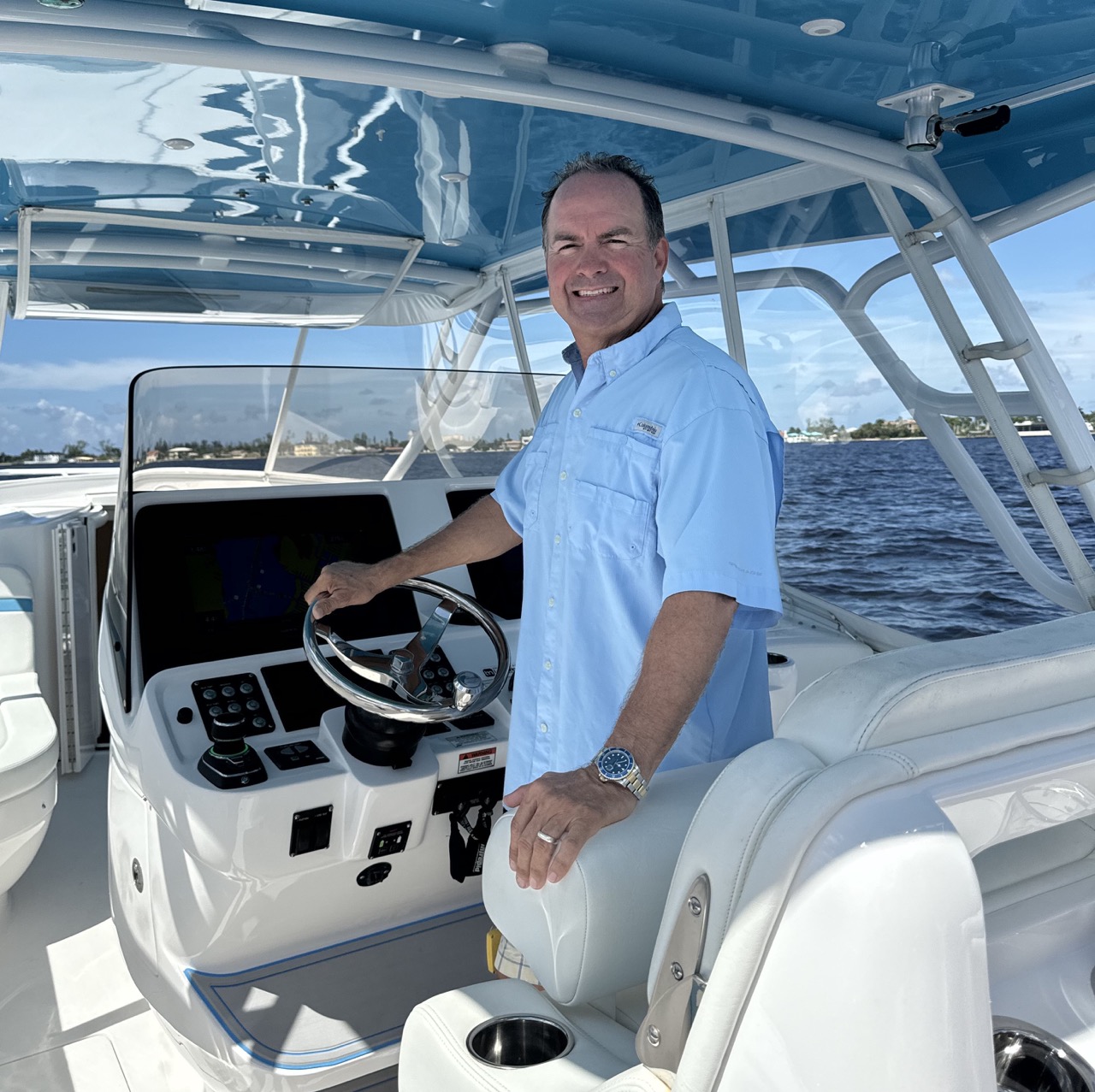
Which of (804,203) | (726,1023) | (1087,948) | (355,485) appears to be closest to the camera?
(726,1023)

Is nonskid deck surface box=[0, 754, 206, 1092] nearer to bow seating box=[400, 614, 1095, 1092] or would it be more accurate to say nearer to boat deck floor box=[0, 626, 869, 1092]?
boat deck floor box=[0, 626, 869, 1092]

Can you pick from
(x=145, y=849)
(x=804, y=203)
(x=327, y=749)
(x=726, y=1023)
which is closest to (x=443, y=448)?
(x=327, y=749)

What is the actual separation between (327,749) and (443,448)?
1003 mm

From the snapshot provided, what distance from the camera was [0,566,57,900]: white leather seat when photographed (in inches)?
99.7

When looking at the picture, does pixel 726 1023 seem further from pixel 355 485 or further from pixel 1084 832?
pixel 355 485

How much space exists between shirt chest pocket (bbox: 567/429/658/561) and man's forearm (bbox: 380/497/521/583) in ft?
1.47

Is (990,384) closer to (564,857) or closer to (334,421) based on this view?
(334,421)

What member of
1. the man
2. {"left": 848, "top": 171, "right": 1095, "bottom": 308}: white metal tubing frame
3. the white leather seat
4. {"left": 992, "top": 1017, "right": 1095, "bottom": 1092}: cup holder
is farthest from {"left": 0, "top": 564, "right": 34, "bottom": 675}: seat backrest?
{"left": 848, "top": 171, "right": 1095, "bottom": 308}: white metal tubing frame

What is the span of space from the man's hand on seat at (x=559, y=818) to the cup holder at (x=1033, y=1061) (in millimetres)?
478

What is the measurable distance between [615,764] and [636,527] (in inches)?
14.9

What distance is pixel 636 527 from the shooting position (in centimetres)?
143

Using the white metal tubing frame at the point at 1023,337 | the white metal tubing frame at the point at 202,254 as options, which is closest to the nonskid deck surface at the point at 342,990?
the white metal tubing frame at the point at 1023,337

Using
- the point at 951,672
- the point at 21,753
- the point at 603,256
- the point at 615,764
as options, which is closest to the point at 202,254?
the point at 21,753

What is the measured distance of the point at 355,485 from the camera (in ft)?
9.04
